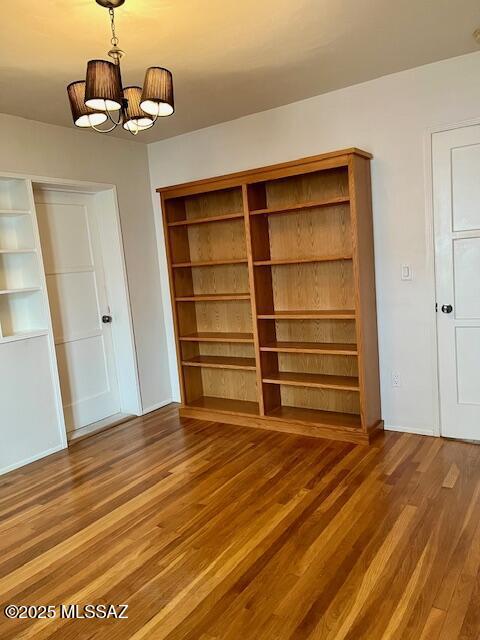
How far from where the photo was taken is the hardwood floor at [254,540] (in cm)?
190

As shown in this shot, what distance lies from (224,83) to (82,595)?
312 cm

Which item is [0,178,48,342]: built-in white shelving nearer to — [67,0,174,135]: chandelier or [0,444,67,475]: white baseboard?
[0,444,67,475]: white baseboard

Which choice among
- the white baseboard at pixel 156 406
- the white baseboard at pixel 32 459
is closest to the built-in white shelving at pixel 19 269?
the white baseboard at pixel 32 459

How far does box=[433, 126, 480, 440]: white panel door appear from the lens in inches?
125

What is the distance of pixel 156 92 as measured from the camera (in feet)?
6.92

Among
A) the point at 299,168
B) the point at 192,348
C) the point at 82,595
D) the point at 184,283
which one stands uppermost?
the point at 299,168

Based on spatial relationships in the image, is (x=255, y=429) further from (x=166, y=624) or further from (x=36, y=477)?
(x=166, y=624)

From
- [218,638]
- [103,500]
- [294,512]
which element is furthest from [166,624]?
[103,500]

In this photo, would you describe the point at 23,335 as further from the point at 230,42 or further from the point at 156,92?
the point at 230,42

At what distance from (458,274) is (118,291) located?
9.59 ft

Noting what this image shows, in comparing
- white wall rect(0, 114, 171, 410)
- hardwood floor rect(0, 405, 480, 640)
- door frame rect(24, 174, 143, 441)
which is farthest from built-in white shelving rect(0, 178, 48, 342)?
hardwood floor rect(0, 405, 480, 640)

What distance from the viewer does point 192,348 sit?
15.3 ft

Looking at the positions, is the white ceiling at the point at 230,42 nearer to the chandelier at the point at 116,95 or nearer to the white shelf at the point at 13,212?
the chandelier at the point at 116,95

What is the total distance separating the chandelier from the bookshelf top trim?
4.66 feet
